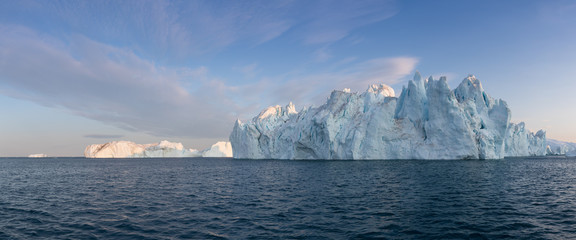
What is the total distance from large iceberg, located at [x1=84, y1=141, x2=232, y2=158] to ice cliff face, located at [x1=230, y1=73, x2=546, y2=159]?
365 feet

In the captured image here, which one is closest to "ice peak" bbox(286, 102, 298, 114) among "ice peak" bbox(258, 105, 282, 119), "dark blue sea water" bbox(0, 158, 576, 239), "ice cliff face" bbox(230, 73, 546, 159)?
"ice peak" bbox(258, 105, 282, 119)

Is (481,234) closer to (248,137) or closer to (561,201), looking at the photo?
(561,201)

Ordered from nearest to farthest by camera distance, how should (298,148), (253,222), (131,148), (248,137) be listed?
(253,222)
(298,148)
(248,137)
(131,148)

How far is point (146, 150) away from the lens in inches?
6801

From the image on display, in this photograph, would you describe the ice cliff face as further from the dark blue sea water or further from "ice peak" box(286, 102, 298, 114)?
the dark blue sea water

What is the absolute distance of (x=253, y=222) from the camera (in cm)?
1369

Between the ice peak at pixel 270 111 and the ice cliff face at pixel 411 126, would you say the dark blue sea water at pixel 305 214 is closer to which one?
the ice cliff face at pixel 411 126

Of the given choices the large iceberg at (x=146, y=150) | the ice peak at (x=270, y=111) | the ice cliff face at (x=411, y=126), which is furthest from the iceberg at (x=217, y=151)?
the ice cliff face at (x=411, y=126)

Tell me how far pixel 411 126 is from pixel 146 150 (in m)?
156

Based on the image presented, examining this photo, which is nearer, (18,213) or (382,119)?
(18,213)

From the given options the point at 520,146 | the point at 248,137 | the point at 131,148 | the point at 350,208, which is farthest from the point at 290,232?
the point at 131,148

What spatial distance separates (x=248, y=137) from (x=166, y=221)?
→ 7663 centimetres

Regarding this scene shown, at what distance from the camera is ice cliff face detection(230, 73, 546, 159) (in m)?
57.3

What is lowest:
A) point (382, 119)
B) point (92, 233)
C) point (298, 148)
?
point (92, 233)
